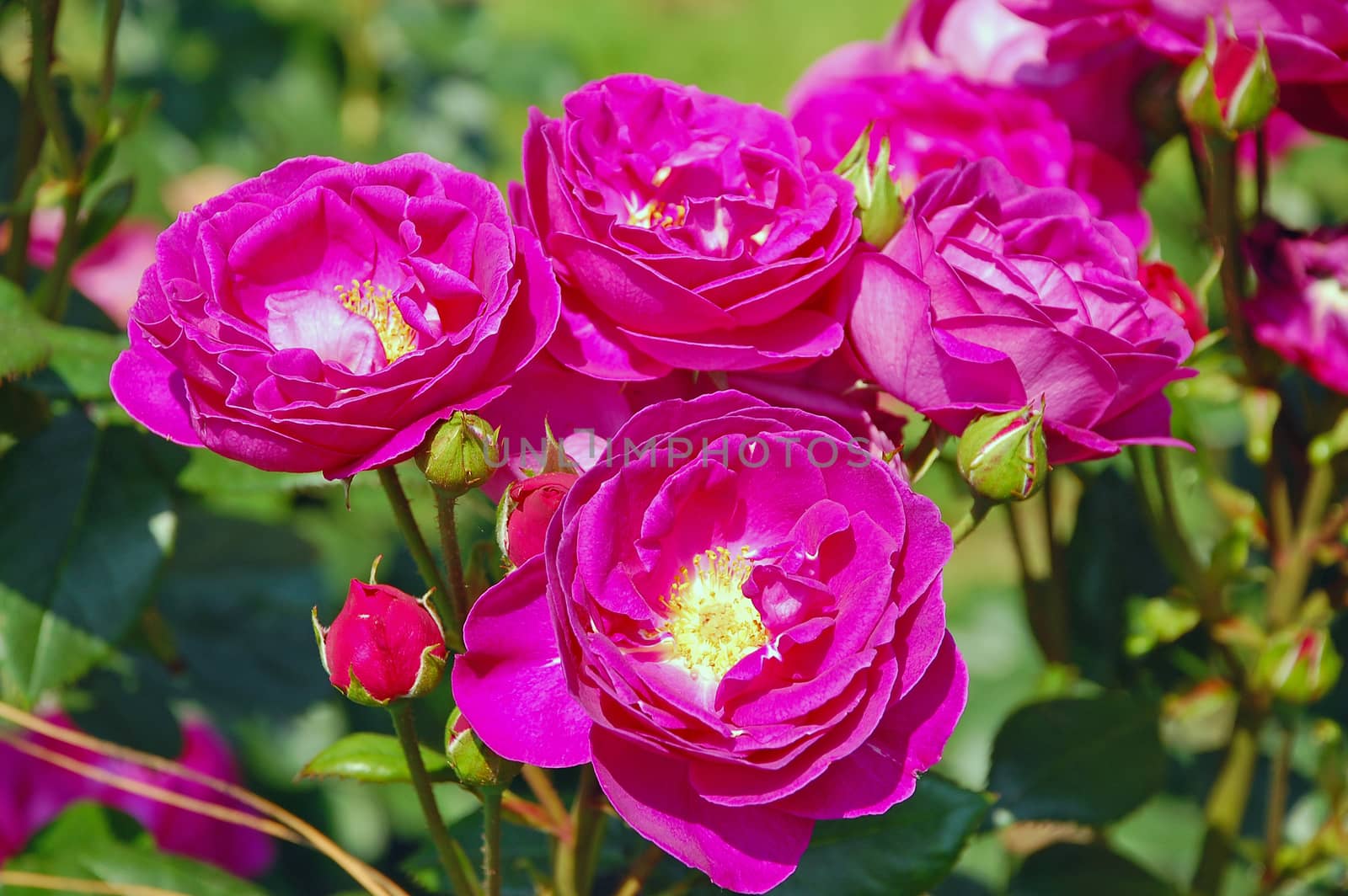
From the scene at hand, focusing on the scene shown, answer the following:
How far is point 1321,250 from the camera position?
3.48 feet

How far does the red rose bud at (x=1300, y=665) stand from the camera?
108 centimetres

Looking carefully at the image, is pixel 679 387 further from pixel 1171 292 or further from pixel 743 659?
pixel 1171 292

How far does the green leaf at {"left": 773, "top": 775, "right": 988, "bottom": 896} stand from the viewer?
2.84 feet

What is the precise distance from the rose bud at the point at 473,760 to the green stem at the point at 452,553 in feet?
0.22

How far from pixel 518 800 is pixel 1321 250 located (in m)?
0.76

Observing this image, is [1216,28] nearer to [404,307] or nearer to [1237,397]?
[1237,397]

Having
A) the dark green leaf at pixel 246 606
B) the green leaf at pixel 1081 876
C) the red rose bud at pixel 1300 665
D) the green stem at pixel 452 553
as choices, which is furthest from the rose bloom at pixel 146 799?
the red rose bud at pixel 1300 665

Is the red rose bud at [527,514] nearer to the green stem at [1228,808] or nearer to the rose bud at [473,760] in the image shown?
the rose bud at [473,760]

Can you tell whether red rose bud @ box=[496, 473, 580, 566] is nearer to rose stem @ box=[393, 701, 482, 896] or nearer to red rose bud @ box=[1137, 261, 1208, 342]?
rose stem @ box=[393, 701, 482, 896]

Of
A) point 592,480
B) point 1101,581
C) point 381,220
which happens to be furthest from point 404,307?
point 1101,581

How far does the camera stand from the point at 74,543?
3.39ft

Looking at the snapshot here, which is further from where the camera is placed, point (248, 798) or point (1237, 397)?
point (1237, 397)

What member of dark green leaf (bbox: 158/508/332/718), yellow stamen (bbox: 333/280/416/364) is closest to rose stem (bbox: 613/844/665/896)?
yellow stamen (bbox: 333/280/416/364)

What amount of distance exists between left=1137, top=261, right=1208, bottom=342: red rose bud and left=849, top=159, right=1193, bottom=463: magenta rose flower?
90mm
